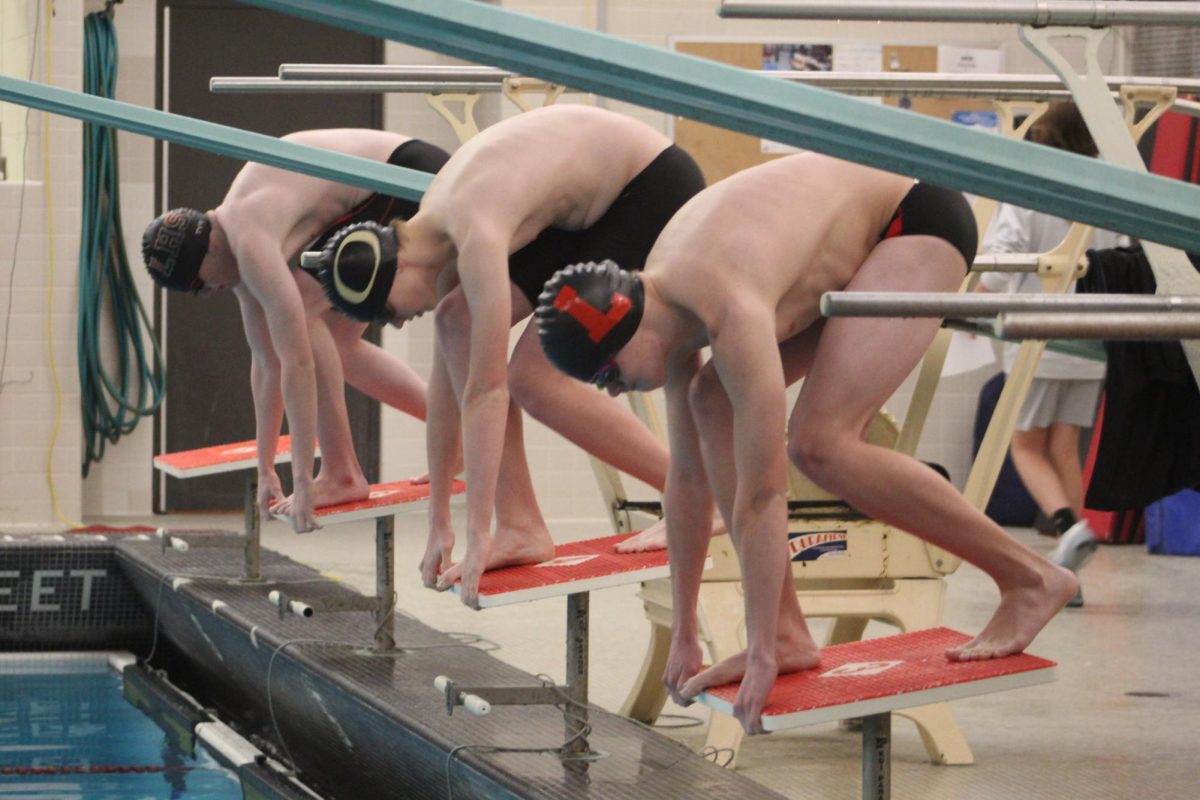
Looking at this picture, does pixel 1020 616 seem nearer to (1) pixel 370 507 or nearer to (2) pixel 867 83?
(2) pixel 867 83

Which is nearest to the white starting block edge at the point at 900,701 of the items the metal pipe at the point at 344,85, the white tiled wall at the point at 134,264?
the metal pipe at the point at 344,85

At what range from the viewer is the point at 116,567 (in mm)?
6281

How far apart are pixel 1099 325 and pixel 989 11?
0.94 metres

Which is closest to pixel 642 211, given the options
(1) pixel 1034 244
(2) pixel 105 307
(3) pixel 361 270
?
(3) pixel 361 270

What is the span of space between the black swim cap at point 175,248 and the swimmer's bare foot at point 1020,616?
2575 mm

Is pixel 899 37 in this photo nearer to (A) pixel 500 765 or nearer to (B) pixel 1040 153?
(A) pixel 500 765

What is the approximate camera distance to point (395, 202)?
483cm

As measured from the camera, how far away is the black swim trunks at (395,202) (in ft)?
15.4

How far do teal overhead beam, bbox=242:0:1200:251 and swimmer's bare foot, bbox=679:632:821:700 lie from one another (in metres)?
1.22

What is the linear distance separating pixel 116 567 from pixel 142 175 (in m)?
3.55

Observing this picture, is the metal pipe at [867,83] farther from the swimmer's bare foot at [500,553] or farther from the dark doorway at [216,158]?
the dark doorway at [216,158]

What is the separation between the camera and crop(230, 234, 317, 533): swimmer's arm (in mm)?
4516

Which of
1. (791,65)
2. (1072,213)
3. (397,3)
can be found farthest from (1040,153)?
(791,65)

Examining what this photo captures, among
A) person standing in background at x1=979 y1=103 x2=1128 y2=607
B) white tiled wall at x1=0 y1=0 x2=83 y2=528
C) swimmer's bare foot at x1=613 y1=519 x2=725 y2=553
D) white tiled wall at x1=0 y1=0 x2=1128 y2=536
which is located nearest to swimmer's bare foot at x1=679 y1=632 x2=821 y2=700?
swimmer's bare foot at x1=613 y1=519 x2=725 y2=553
